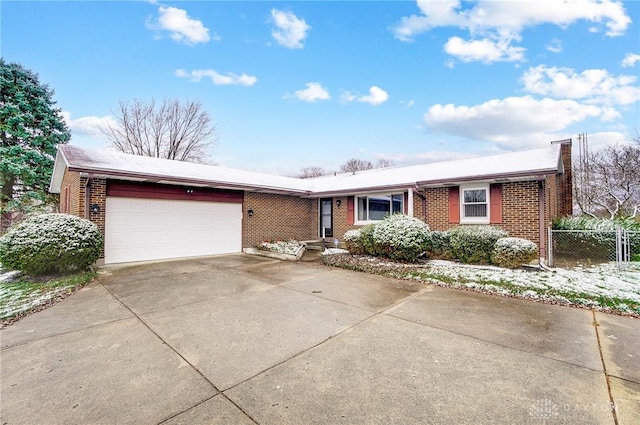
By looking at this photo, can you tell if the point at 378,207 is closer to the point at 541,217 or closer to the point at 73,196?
the point at 541,217

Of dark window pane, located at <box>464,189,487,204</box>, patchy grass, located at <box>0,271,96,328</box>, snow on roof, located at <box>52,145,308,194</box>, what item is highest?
snow on roof, located at <box>52,145,308,194</box>

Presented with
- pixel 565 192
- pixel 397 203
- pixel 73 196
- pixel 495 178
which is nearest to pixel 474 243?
pixel 495 178

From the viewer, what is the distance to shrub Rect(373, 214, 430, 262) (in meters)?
9.29

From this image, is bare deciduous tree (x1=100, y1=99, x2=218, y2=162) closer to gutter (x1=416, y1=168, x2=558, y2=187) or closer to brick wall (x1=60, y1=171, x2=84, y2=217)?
brick wall (x1=60, y1=171, x2=84, y2=217)

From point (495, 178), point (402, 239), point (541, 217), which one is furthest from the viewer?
point (495, 178)

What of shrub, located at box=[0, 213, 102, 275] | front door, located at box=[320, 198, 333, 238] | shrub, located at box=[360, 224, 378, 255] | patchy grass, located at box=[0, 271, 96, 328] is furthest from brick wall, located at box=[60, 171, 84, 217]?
front door, located at box=[320, 198, 333, 238]

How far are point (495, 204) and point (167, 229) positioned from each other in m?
11.3

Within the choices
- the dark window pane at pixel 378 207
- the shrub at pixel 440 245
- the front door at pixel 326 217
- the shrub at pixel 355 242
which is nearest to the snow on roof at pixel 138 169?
the front door at pixel 326 217

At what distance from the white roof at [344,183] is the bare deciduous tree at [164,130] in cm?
1167

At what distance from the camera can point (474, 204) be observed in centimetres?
1055

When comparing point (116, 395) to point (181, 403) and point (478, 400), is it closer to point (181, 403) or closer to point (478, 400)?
point (181, 403)

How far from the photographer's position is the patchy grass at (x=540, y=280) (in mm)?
5625

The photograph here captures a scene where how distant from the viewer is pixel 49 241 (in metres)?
7.28

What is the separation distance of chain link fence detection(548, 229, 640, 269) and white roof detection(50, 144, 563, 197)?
2319 millimetres
